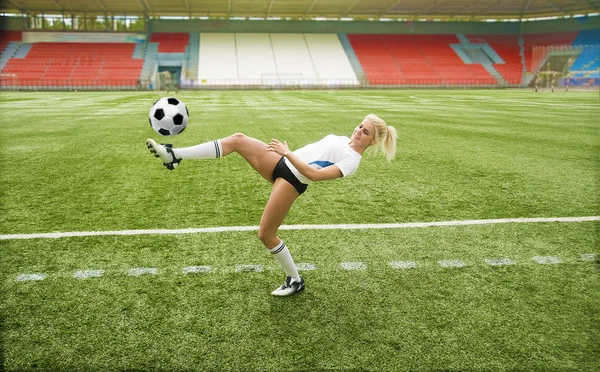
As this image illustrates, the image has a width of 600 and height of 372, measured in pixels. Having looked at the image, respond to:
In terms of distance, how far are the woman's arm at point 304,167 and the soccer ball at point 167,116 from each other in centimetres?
151

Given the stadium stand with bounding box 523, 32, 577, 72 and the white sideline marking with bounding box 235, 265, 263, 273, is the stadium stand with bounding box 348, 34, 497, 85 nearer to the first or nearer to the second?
the stadium stand with bounding box 523, 32, 577, 72

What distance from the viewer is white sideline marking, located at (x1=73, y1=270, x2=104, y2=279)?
13.4 ft

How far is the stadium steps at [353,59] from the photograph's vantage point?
2084 inches

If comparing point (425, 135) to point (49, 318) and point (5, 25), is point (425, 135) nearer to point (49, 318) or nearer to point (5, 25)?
point (49, 318)

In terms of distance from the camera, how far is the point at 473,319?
3438 mm

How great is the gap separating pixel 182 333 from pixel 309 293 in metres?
1.14

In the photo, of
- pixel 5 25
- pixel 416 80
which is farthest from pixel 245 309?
pixel 5 25

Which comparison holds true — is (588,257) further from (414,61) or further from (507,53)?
(507,53)

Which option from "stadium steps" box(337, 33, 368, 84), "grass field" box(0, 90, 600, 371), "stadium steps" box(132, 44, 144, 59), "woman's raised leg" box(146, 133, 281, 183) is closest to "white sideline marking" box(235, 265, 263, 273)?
"grass field" box(0, 90, 600, 371)

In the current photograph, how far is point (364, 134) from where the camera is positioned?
3773 mm

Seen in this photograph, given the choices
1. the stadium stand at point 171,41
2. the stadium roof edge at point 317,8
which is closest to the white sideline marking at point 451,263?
the stadium roof edge at point 317,8

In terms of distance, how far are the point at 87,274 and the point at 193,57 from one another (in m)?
52.2

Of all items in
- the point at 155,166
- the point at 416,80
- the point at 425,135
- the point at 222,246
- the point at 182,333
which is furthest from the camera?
the point at 416,80

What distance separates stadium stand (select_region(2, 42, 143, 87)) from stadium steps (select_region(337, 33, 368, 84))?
24.6 m
